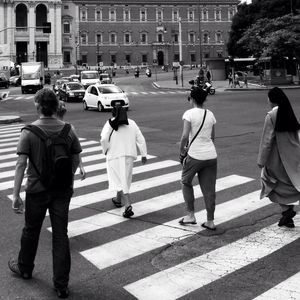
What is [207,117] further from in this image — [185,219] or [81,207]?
[81,207]

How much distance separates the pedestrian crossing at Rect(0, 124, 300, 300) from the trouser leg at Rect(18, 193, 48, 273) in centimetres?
79

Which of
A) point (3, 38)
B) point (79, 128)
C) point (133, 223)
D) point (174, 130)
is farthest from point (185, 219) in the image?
point (3, 38)

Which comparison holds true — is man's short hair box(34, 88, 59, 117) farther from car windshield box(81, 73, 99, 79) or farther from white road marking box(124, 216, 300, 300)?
car windshield box(81, 73, 99, 79)

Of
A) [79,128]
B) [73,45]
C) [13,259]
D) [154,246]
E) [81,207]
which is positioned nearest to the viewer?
[13,259]

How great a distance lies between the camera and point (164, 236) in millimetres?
6531

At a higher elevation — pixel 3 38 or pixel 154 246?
pixel 3 38

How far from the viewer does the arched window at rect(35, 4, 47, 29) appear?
11862cm

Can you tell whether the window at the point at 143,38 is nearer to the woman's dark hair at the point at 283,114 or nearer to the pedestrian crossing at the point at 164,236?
the pedestrian crossing at the point at 164,236

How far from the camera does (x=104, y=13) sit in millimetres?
128125

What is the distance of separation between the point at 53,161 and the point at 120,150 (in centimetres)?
284

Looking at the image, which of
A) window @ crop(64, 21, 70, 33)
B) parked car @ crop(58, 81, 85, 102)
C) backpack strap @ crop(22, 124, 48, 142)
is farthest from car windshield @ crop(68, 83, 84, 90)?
window @ crop(64, 21, 70, 33)

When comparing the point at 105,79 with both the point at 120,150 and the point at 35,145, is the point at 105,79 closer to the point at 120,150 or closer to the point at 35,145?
the point at 120,150

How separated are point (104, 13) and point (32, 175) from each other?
5058 inches

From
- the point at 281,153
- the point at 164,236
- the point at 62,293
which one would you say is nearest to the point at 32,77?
the point at 164,236
